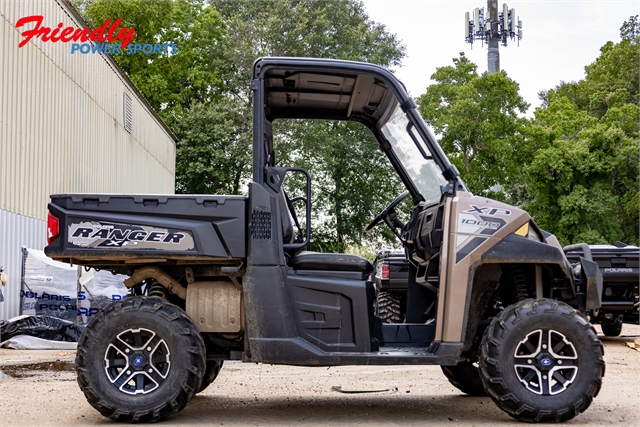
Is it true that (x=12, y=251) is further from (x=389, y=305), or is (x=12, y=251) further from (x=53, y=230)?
(x=53, y=230)

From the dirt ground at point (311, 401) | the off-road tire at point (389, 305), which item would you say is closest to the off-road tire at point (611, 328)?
the dirt ground at point (311, 401)

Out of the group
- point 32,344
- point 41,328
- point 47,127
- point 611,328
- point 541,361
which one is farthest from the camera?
point 47,127

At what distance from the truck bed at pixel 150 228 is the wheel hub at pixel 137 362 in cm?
63

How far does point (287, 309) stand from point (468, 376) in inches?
94.4

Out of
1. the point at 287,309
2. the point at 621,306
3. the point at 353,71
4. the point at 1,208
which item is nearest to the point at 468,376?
the point at 287,309

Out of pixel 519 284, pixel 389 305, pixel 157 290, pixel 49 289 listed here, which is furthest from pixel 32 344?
pixel 519 284

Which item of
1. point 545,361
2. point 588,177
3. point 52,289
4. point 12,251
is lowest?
point 545,361

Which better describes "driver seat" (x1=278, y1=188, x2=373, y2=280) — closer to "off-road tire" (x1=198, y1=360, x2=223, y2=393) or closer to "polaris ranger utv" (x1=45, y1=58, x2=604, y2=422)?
"polaris ranger utv" (x1=45, y1=58, x2=604, y2=422)

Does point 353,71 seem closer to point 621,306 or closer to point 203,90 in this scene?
point 621,306

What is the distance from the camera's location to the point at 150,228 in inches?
255

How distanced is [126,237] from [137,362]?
96cm

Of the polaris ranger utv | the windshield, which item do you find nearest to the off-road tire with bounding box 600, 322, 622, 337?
the polaris ranger utv

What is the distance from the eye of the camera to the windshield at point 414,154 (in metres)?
7.05

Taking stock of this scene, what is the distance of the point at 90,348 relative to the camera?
6.38 m
